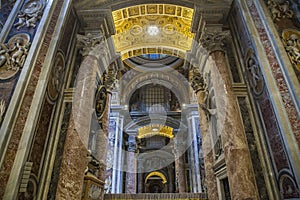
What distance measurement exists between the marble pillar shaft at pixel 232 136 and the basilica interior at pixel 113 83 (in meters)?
0.02

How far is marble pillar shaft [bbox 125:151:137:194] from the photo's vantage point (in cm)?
1289

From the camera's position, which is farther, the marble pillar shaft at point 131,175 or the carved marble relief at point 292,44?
the marble pillar shaft at point 131,175

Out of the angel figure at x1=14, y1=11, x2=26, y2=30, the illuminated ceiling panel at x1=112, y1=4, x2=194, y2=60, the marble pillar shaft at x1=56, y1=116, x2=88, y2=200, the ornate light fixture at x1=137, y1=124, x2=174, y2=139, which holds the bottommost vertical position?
the marble pillar shaft at x1=56, y1=116, x2=88, y2=200

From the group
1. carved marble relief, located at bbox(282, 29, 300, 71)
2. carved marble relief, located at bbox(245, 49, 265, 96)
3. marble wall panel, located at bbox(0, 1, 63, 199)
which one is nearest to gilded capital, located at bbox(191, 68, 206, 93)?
carved marble relief, located at bbox(245, 49, 265, 96)

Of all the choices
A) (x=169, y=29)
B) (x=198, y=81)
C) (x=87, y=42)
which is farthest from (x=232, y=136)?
(x=169, y=29)

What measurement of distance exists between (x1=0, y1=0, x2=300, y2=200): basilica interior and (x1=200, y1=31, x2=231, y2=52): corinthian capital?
0.10 ft

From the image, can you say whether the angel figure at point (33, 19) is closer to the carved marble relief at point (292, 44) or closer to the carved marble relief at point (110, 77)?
the carved marble relief at point (110, 77)

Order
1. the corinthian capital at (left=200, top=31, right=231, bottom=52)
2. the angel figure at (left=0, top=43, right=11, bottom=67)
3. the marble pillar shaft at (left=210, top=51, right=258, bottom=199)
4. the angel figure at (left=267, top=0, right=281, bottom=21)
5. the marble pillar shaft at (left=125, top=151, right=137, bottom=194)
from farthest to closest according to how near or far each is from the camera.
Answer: the marble pillar shaft at (left=125, top=151, right=137, bottom=194), the corinthian capital at (left=200, top=31, right=231, bottom=52), the angel figure at (left=267, top=0, right=281, bottom=21), the angel figure at (left=0, top=43, right=11, bottom=67), the marble pillar shaft at (left=210, top=51, right=258, bottom=199)

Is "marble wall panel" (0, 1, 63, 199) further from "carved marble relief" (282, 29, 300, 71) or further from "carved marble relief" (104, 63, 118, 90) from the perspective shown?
"carved marble relief" (282, 29, 300, 71)

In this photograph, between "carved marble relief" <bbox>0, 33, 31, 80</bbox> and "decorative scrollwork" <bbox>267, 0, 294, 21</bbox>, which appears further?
"decorative scrollwork" <bbox>267, 0, 294, 21</bbox>

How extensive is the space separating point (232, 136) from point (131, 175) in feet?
32.4

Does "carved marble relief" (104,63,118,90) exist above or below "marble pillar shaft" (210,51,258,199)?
above

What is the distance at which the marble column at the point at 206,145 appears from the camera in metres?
6.36

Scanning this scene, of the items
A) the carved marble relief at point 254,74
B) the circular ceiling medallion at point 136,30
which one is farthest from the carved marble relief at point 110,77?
the carved marble relief at point 254,74
